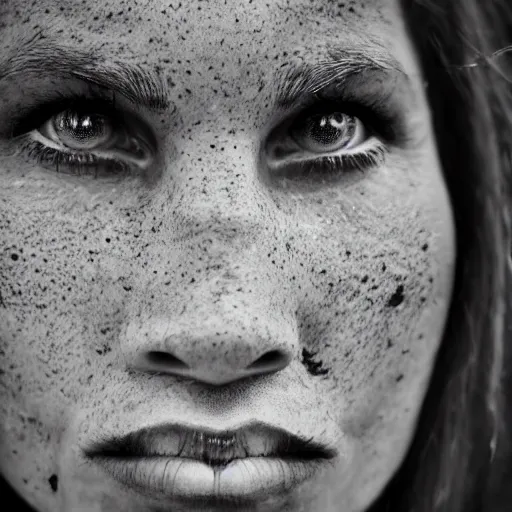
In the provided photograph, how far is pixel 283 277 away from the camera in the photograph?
109 cm

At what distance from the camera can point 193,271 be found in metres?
1.05

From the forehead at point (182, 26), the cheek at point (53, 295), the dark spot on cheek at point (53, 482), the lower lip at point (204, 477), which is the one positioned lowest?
the lower lip at point (204, 477)

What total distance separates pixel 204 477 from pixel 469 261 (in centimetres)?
47

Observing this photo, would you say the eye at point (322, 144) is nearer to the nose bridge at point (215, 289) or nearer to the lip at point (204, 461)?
the nose bridge at point (215, 289)

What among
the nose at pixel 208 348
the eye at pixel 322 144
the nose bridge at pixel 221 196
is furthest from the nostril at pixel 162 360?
the eye at pixel 322 144

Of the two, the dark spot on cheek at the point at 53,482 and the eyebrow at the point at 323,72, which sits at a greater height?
the eyebrow at the point at 323,72

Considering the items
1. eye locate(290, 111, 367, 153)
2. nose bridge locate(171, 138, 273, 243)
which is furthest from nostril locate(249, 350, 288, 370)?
eye locate(290, 111, 367, 153)

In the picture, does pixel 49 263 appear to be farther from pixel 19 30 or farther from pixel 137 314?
pixel 19 30

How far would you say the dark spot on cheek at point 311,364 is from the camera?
111 cm

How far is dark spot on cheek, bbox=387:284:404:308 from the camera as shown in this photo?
1170mm

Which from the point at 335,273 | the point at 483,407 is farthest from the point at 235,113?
the point at 483,407

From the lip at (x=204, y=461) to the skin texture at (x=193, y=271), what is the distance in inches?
0.6

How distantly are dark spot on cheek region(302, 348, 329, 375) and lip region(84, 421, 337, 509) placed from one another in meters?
0.08

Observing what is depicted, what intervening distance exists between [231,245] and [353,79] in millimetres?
250
